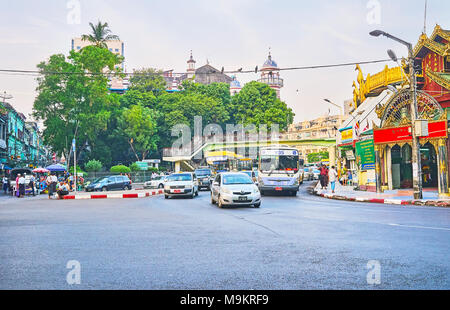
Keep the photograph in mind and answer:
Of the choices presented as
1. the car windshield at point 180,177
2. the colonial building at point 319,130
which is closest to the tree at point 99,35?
the car windshield at point 180,177

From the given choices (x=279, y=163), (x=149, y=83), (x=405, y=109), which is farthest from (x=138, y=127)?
(x=405, y=109)

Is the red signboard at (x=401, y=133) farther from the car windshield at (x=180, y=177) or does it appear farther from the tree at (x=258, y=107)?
the tree at (x=258, y=107)

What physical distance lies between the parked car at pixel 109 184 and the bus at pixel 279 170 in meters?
17.0

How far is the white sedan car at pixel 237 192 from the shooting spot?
18.1 m

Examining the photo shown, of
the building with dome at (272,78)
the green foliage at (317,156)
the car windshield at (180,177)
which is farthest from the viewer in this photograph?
the building with dome at (272,78)

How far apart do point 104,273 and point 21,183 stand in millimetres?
30323

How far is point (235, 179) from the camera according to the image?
763 inches

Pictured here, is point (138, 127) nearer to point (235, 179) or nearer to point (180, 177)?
point (180, 177)

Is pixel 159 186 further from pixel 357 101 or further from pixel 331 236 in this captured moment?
pixel 331 236

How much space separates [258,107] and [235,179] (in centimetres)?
6320

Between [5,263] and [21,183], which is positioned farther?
[21,183]
